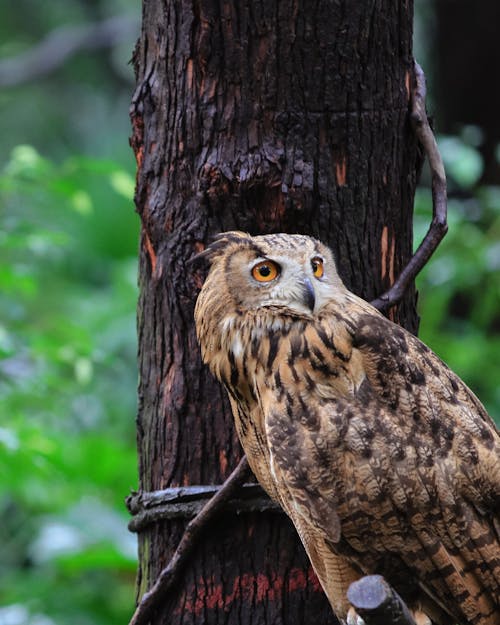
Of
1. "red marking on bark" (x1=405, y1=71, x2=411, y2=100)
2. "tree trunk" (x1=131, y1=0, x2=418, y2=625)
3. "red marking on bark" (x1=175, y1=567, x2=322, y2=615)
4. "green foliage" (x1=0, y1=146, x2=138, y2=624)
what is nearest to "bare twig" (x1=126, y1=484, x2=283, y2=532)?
"tree trunk" (x1=131, y1=0, x2=418, y2=625)

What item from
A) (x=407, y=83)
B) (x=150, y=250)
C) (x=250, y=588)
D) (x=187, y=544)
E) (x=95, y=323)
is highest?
(x=95, y=323)

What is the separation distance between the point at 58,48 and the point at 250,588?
853cm

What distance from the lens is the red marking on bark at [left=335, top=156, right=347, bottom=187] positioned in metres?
2.48

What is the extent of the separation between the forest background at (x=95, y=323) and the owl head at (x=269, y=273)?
1.25 m

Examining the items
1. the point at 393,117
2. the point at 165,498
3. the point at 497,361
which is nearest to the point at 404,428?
the point at 165,498

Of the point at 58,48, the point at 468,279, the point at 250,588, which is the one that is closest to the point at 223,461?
the point at 250,588

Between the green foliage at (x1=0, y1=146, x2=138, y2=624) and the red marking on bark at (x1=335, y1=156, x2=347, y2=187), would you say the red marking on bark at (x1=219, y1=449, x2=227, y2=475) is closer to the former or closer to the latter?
the red marking on bark at (x1=335, y1=156, x2=347, y2=187)

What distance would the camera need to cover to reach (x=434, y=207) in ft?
8.63

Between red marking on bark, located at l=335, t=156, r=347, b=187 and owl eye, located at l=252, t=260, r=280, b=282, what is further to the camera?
red marking on bark, located at l=335, t=156, r=347, b=187

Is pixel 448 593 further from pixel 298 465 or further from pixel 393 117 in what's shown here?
pixel 393 117

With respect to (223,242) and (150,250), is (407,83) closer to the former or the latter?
(223,242)

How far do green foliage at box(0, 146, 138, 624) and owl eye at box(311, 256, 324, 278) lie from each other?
1.41m

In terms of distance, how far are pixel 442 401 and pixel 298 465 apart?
1.32 feet

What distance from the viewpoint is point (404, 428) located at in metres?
2.25
